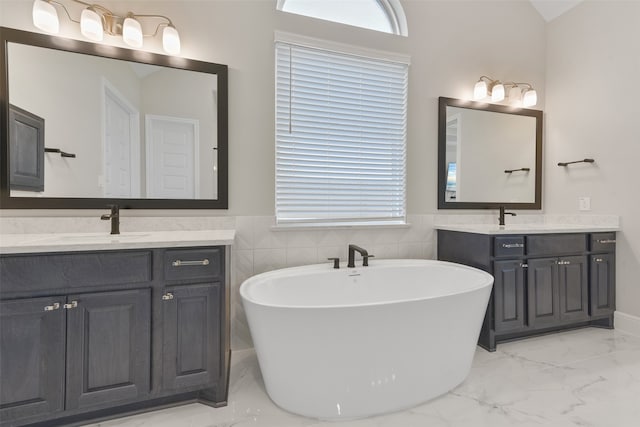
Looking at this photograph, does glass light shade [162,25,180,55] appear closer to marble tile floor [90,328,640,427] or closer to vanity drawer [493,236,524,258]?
marble tile floor [90,328,640,427]

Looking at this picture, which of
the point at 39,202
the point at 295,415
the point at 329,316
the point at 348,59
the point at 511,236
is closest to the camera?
the point at 329,316

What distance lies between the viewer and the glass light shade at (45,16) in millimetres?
1714

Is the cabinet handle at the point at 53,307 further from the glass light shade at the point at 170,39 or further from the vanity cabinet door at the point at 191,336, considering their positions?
the glass light shade at the point at 170,39

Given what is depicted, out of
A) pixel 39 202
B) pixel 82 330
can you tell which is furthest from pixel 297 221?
pixel 39 202

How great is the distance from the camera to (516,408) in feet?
5.20

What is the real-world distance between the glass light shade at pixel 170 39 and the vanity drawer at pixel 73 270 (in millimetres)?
1318

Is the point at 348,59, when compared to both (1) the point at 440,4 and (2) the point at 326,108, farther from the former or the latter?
(1) the point at 440,4

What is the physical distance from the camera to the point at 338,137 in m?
2.45

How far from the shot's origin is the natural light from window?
249 cm

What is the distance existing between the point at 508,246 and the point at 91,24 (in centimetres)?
305

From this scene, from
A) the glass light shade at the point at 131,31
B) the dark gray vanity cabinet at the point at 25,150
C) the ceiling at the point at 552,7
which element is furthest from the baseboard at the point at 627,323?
the dark gray vanity cabinet at the point at 25,150

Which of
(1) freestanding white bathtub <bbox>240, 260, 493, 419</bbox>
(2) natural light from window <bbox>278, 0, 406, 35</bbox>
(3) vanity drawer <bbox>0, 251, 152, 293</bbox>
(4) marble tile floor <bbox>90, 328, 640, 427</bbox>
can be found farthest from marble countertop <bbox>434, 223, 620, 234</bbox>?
(3) vanity drawer <bbox>0, 251, 152, 293</bbox>

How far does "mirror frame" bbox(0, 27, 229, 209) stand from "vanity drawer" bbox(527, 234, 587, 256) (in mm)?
2292

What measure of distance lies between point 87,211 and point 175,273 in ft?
2.84
